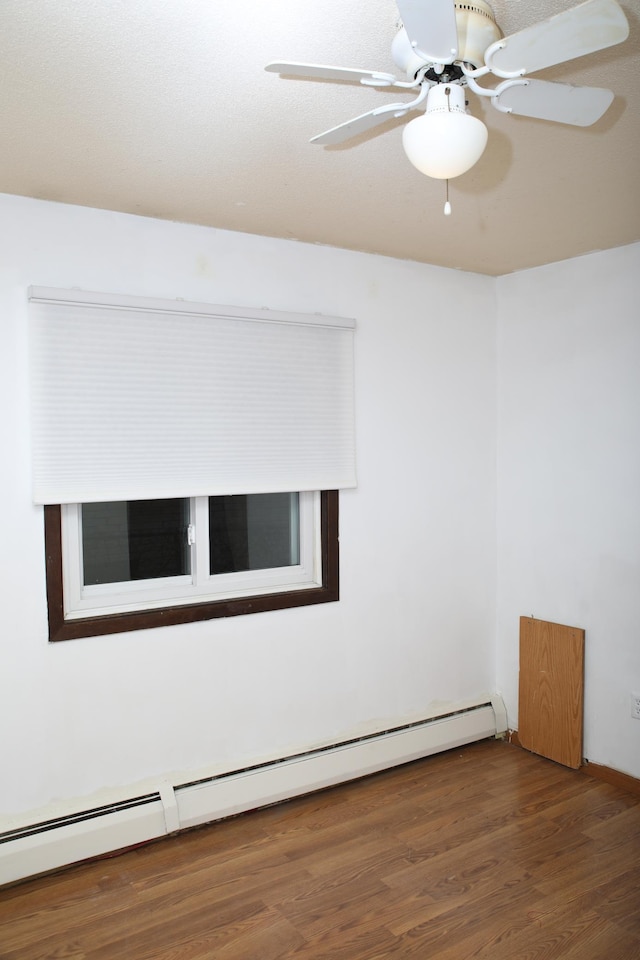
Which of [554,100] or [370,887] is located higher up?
[554,100]

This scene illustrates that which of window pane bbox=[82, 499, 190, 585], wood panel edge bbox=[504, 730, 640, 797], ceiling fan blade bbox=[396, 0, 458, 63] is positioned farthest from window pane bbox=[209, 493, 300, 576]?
ceiling fan blade bbox=[396, 0, 458, 63]

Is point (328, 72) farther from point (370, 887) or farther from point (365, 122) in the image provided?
→ point (370, 887)

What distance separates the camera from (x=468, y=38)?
4.67 ft

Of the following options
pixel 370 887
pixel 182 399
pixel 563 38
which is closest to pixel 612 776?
pixel 370 887

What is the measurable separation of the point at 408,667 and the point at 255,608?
986 mm

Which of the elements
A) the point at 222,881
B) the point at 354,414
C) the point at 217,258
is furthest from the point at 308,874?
the point at 217,258

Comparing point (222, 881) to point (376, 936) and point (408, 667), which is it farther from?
point (408, 667)

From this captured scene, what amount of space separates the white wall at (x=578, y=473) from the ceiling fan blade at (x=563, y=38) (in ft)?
6.96

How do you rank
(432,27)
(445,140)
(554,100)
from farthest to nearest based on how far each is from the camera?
1. (554,100)
2. (445,140)
3. (432,27)

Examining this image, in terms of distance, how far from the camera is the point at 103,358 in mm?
2686

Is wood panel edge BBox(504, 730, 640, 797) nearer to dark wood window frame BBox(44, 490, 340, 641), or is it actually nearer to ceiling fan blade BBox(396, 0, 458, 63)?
dark wood window frame BBox(44, 490, 340, 641)

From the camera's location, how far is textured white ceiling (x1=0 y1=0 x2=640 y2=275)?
1.50 metres

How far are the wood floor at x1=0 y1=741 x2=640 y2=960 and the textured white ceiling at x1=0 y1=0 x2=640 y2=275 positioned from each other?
8.34 ft

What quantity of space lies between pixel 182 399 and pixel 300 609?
114 centimetres
